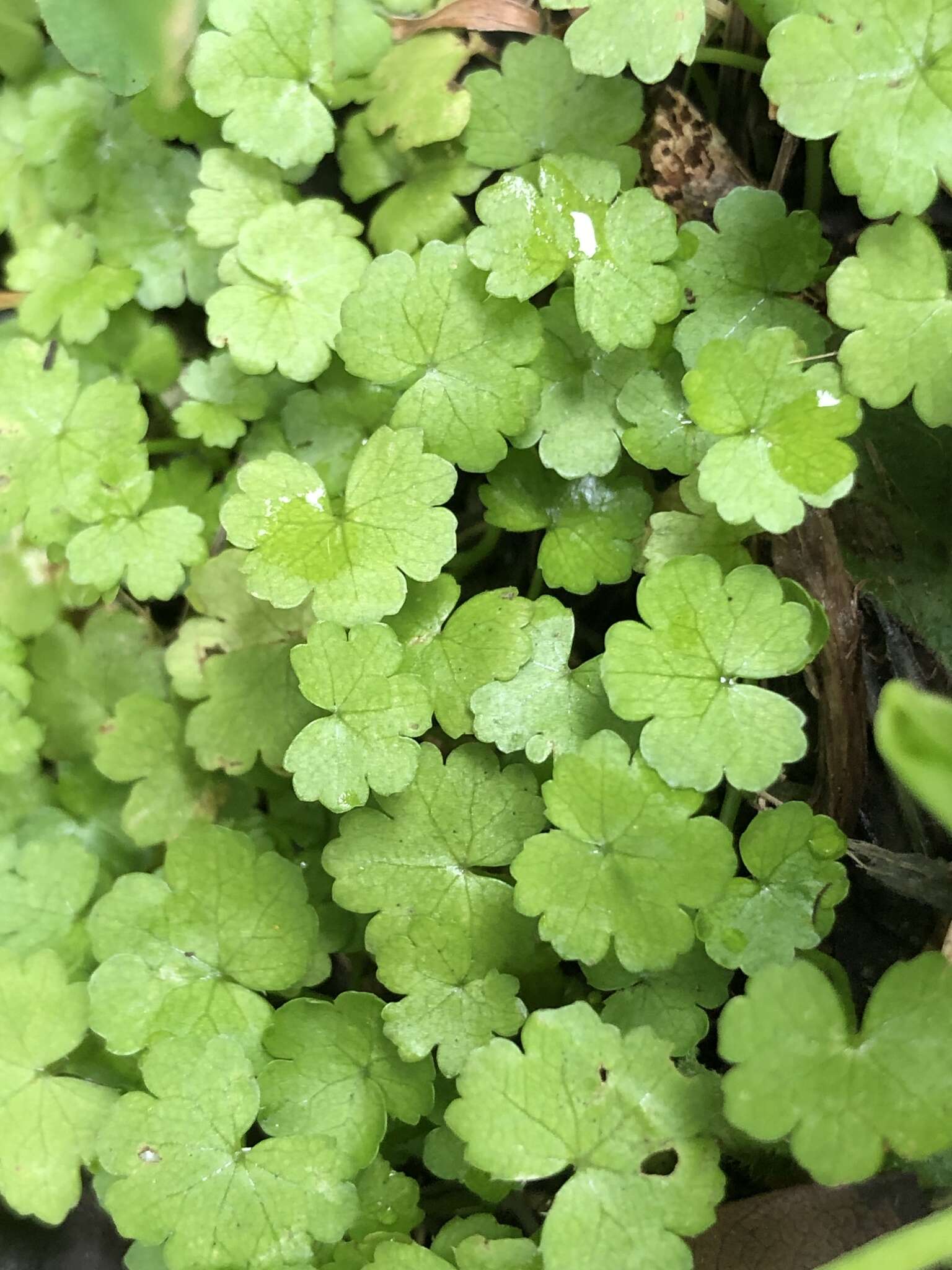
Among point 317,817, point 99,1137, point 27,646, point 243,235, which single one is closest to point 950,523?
point 317,817

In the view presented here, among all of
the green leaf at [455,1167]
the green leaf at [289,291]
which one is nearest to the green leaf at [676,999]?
the green leaf at [455,1167]

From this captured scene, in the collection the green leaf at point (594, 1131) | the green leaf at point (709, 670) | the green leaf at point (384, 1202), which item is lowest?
the green leaf at point (384, 1202)

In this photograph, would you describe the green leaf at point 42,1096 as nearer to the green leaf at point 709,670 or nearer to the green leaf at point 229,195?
the green leaf at point 709,670

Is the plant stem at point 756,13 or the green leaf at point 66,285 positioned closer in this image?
the plant stem at point 756,13

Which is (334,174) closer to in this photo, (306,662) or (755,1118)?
(306,662)

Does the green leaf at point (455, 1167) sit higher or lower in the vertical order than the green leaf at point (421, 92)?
lower

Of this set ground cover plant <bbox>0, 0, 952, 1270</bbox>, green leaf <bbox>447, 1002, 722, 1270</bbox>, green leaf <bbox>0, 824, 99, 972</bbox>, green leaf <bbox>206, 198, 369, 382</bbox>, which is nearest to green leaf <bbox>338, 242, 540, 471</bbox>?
ground cover plant <bbox>0, 0, 952, 1270</bbox>

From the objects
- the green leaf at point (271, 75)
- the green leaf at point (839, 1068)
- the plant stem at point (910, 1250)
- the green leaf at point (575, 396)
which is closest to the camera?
the plant stem at point (910, 1250)

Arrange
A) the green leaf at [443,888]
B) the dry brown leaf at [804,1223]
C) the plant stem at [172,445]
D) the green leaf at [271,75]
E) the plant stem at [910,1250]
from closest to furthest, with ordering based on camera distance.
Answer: the plant stem at [910,1250] < the dry brown leaf at [804,1223] < the green leaf at [443,888] < the green leaf at [271,75] < the plant stem at [172,445]
